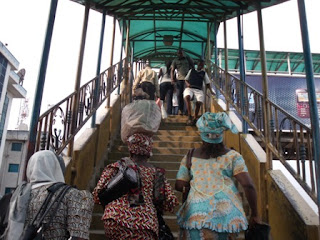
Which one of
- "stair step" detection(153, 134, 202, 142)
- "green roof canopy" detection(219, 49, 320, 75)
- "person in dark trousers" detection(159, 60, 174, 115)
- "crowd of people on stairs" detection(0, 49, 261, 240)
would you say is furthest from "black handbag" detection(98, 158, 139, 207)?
"green roof canopy" detection(219, 49, 320, 75)

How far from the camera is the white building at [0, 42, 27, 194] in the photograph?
2103cm

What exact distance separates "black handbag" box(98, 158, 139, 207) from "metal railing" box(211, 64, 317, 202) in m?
1.90

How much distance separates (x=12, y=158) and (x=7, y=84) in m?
7.08

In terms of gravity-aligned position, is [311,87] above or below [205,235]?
above

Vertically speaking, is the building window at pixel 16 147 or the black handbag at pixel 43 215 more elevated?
the building window at pixel 16 147

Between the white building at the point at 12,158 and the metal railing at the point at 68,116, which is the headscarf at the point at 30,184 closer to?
the metal railing at the point at 68,116

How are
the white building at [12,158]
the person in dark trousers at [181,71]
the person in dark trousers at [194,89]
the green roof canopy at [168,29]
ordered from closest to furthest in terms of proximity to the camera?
the person in dark trousers at [194,89] < the green roof canopy at [168,29] < the person in dark trousers at [181,71] < the white building at [12,158]

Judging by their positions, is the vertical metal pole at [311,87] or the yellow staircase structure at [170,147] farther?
the yellow staircase structure at [170,147]

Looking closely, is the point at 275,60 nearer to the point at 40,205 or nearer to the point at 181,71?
the point at 181,71

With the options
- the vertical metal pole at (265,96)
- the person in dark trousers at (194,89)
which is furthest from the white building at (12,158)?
the vertical metal pole at (265,96)

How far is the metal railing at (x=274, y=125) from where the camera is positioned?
3232 mm

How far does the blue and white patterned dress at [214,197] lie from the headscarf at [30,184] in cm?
100

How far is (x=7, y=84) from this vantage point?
23.5 m

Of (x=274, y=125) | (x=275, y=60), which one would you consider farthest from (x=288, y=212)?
(x=275, y=60)
